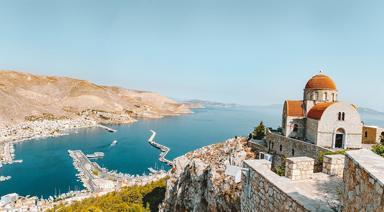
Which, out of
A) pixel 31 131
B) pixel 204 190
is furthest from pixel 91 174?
pixel 31 131

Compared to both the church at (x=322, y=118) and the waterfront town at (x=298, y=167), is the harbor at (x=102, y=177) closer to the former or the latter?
the waterfront town at (x=298, y=167)

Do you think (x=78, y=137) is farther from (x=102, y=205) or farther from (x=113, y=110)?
(x=102, y=205)

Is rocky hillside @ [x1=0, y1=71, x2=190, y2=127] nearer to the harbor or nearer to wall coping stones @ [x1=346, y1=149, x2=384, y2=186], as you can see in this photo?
the harbor

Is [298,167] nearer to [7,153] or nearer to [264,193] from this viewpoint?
[264,193]

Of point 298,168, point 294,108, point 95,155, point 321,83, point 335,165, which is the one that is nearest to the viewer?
point 298,168

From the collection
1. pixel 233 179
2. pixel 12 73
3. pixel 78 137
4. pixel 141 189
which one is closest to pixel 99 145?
pixel 78 137

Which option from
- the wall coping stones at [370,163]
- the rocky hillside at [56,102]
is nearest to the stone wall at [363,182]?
the wall coping stones at [370,163]
